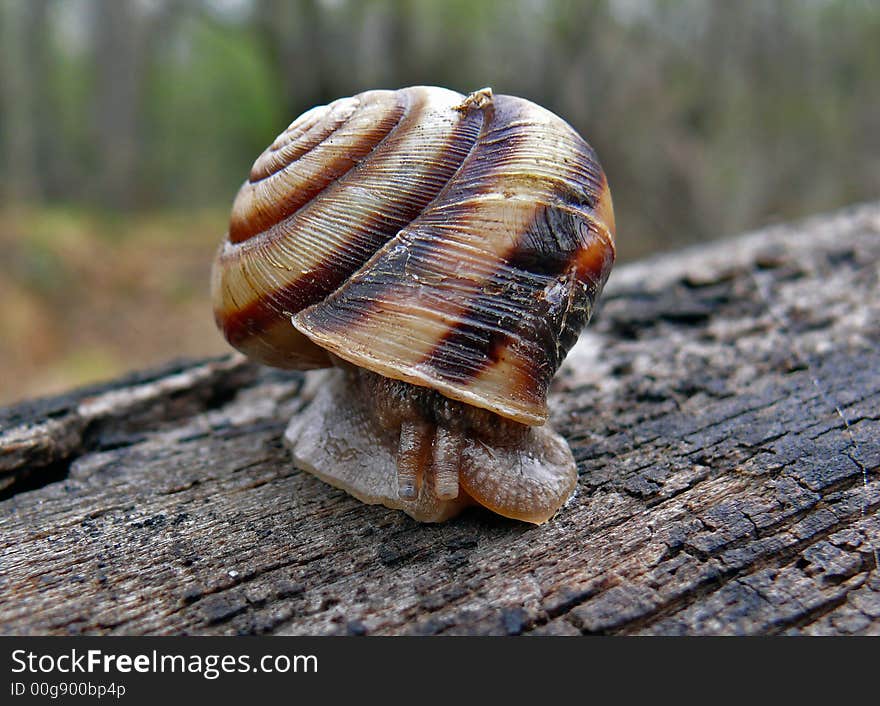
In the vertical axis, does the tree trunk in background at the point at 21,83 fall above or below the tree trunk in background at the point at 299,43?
below

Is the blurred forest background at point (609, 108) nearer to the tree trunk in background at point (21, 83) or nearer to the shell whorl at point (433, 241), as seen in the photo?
the tree trunk in background at point (21, 83)

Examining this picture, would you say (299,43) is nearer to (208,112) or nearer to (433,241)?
(208,112)

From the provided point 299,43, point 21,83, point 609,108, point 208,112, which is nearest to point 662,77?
point 609,108

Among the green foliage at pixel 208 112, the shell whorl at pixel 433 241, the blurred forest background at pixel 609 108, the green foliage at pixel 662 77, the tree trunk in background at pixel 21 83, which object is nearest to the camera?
the shell whorl at pixel 433 241

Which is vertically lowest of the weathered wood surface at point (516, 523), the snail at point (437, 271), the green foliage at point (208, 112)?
the green foliage at point (208, 112)

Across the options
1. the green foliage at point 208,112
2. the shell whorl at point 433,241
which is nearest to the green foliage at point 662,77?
the green foliage at point 208,112
